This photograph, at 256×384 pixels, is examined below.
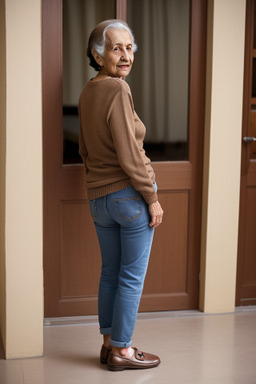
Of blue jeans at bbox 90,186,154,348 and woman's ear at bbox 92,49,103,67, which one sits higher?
woman's ear at bbox 92,49,103,67

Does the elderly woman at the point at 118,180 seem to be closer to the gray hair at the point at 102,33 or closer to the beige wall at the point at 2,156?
the gray hair at the point at 102,33

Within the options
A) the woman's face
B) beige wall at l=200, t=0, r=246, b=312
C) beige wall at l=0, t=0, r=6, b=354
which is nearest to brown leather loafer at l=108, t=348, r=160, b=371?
A: beige wall at l=0, t=0, r=6, b=354

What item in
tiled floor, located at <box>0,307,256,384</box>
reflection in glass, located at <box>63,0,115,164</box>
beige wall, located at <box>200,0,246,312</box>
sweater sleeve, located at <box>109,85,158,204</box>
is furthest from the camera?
beige wall, located at <box>200,0,246,312</box>

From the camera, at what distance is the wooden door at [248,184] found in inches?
141

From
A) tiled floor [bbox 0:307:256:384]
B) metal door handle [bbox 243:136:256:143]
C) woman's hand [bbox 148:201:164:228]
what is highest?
metal door handle [bbox 243:136:256:143]

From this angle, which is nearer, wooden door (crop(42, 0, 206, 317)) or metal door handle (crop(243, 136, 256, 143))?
wooden door (crop(42, 0, 206, 317))

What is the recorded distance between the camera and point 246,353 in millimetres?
3143

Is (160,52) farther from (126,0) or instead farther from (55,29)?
(55,29)

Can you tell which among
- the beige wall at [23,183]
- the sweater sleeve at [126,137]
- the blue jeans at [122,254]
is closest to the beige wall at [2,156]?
the beige wall at [23,183]

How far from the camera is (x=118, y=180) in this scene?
2748mm

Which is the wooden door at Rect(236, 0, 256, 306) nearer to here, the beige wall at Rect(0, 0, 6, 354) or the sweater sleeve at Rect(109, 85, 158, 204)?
the sweater sleeve at Rect(109, 85, 158, 204)

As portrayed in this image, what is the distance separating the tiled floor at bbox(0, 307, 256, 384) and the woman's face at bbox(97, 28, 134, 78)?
1426 mm

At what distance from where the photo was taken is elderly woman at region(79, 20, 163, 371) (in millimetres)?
2664

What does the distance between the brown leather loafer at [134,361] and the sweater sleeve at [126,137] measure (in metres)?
0.87
